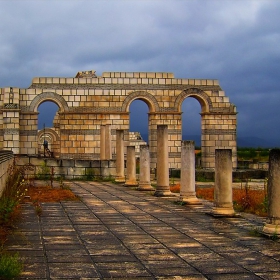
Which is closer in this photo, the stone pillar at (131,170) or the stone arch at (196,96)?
the stone pillar at (131,170)

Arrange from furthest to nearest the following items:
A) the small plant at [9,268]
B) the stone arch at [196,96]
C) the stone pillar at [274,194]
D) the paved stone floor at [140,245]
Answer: the stone arch at [196,96]
the stone pillar at [274,194]
the paved stone floor at [140,245]
the small plant at [9,268]

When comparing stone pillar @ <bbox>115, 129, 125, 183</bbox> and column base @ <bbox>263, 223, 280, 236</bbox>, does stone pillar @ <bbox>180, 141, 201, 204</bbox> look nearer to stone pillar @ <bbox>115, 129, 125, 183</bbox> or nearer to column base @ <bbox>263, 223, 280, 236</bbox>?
column base @ <bbox>263, 223, 280, 236</bbox>

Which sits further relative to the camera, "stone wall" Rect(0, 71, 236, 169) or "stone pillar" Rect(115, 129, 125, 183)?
"stone wall" Rect(0, 71, 236, 169)

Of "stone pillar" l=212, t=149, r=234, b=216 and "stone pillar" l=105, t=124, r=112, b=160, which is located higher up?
"stone pillar" l=105, t=124, r=112, b=160

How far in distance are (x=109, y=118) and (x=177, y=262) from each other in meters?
19.8

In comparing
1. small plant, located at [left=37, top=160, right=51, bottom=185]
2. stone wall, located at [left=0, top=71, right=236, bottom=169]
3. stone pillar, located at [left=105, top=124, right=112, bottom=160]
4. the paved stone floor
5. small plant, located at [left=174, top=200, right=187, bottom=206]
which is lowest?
the paved stone floor

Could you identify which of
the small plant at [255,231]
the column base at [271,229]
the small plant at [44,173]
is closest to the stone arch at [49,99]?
the small plant at [44,173]

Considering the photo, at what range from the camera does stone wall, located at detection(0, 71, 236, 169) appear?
24781 mm

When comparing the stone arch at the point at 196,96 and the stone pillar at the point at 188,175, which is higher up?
the stone arch at the point at 196,96

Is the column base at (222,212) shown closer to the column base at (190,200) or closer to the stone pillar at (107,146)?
the column base at (190,200)

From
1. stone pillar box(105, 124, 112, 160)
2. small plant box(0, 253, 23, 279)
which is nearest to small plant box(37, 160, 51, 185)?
stone pillar box(105, 124, 112, 160)

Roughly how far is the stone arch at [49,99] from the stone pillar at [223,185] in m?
16.3

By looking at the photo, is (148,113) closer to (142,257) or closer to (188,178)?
(188,178)

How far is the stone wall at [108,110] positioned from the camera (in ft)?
81.3
